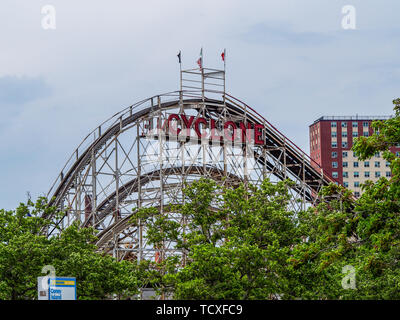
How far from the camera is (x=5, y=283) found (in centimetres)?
3972

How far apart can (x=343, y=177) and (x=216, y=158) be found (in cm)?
11318

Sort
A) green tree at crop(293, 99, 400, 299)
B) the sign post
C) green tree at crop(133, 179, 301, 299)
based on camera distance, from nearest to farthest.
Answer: green tree at crop(293, 99, 400, 299) → the sign post → green tree at crop(133, 179, 301, 299)

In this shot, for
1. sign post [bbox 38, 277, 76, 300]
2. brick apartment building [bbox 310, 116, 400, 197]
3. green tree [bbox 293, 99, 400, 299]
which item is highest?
brick apartment building [bbox 310, 116, 400, 197]

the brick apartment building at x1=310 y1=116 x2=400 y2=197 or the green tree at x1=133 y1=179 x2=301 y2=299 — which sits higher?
the brick apartment building at x1=310 y1=116 x2=400 y2=197

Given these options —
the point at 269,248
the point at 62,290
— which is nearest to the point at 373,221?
the point at 62,290

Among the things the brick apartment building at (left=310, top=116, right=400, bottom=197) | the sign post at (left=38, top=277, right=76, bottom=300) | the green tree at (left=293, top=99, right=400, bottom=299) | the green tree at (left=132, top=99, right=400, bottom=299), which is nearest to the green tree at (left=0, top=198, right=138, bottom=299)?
the green tree at (left=132, top=99, right=400, bottom=299)

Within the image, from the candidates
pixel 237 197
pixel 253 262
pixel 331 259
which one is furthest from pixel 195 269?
pixel 331 259

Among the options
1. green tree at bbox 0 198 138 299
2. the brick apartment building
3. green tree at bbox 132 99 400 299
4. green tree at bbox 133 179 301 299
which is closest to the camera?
green tree at bbox 132 99 400 299

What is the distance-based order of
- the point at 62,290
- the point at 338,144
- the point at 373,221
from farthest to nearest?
the point at 338,144, the point at 62,290, the point at 373,221

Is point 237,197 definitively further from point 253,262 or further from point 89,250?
point 89,250

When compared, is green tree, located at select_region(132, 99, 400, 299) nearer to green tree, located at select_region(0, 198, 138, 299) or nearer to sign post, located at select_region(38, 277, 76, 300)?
green tree, located at select_region(0, 198, 138, 299)

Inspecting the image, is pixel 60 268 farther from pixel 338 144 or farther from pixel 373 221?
pixel 338 144

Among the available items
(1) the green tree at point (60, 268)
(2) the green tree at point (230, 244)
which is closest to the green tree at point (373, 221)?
(2) the green tree at point (230, 244)

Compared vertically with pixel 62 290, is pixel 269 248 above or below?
above
